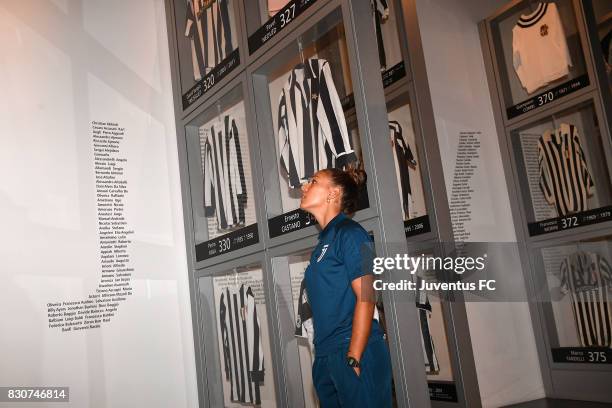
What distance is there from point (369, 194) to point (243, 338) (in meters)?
1.58

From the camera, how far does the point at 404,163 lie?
4453 millimetres

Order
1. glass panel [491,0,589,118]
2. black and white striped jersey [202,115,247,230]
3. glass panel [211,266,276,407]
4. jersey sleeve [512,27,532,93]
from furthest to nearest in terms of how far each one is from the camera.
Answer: jersey sleeve [512,27,532,93] → glass panel [491,0,589,118] → black and white striped jersey [202,115,247,230] → glass panel [211,266,276,407]

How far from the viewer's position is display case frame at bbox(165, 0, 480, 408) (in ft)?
7.52

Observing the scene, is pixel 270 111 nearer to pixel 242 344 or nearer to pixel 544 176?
pixel 242 344

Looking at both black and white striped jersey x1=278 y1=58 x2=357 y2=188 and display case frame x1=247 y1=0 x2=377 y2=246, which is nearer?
display case frame x1=247 y1=0 x2=377 y2=246

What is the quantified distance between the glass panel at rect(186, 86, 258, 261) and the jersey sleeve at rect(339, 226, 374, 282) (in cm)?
110

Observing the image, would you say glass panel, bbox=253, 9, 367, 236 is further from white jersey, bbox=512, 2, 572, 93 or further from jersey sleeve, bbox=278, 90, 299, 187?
white jersey, bbox=512, 2, 572, 93

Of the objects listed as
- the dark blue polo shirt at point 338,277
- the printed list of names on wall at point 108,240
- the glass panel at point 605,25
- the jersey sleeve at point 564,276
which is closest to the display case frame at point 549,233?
the jersey sleeve at point 564,276

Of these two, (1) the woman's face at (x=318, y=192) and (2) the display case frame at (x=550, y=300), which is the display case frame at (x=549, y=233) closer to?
(2) the display case frame at (x=550, y=300)

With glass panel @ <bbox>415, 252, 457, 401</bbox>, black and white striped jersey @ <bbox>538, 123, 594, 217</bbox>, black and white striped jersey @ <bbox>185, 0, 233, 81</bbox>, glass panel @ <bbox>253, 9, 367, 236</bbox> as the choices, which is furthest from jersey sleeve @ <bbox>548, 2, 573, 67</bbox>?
black and white striped jersey @ <bbox>185, 0, 233, 81</bbox>

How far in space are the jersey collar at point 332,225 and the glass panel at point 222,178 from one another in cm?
90

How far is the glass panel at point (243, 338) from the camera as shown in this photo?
3.35 meters

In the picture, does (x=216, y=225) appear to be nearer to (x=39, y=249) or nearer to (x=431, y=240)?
(x=39, y=249)

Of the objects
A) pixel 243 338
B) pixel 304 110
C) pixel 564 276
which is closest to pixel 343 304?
pixel 304 110
